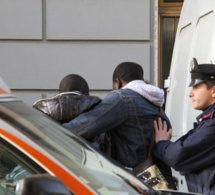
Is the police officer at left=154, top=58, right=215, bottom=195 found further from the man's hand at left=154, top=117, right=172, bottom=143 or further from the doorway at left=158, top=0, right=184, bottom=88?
the doorway at left=158, top=0, right=184, bottom=88

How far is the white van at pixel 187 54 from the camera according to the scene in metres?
5.04

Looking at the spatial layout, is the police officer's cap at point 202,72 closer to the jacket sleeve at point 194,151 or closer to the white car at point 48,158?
the jacket sleeve at point 194,151

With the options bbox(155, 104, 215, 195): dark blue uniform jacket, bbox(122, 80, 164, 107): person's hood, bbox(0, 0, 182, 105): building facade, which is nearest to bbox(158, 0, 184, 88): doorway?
bbox(0, 0, 182, 105): building facade

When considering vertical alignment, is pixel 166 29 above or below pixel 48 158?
above

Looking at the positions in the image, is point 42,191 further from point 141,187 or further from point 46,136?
point 141,187

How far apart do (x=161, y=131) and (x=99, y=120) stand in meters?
0.42

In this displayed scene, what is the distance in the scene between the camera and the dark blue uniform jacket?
167 inches

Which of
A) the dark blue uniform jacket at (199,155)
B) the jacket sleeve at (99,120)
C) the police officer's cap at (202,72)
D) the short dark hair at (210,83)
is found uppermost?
the police officer's cap at (202,72)

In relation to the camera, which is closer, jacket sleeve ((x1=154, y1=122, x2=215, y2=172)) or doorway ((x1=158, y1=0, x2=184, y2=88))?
jacket sleeve ((x1=154, y1=122, x2=215, y2=172))

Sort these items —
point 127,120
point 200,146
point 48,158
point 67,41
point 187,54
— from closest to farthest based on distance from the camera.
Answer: point 48,158, point 200,146, point 127,120, point 187,54, point 67,41

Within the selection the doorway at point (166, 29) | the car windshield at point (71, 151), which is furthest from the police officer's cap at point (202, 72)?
the doorway at point (166, 29)

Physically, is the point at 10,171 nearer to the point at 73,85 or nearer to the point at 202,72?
the point at 202,72

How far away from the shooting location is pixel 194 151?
4293 millimetres

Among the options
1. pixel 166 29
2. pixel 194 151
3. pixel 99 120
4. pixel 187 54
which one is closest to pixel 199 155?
pixel 194 151
